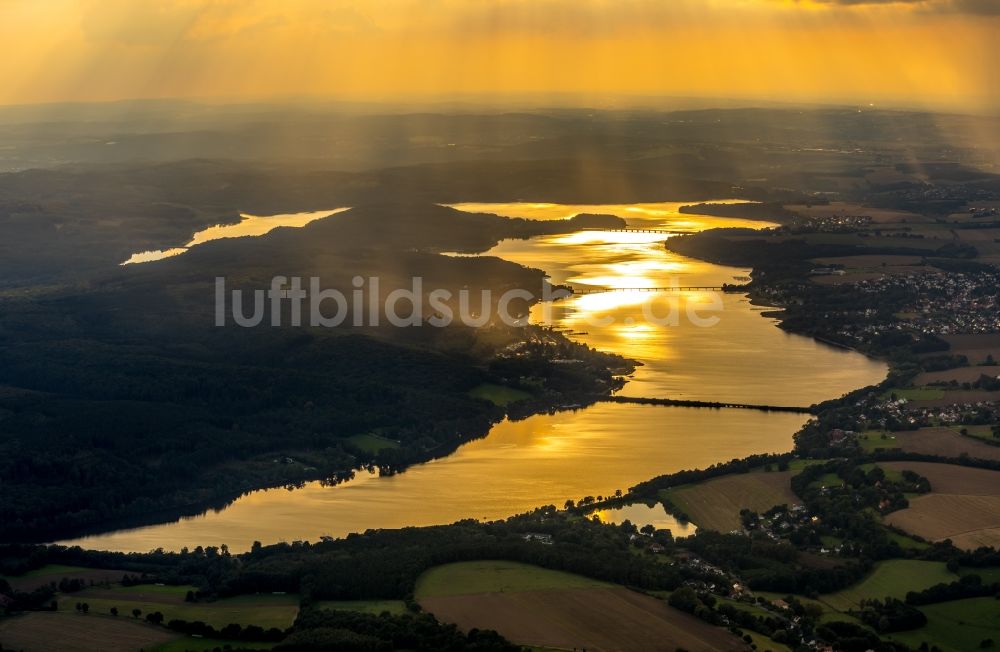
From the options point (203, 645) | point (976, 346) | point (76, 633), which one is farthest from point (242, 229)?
point (203, 645)

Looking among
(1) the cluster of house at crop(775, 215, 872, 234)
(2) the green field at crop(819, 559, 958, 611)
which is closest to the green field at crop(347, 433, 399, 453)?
(2) the green field at crop(819, 559, 958, 611)

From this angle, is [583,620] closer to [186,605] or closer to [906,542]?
[186,605]

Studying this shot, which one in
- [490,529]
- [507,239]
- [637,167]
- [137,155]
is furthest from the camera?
[137,155]

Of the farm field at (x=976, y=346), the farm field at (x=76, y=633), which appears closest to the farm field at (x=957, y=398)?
the farm field at (x=976, y=346)

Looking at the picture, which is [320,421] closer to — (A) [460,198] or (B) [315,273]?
(B) [315,273]

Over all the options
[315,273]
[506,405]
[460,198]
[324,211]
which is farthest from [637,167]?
[506,405]
